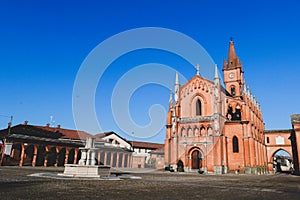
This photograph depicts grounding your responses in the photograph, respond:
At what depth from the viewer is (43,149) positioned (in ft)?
153

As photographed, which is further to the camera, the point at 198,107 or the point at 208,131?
the point at 198,107

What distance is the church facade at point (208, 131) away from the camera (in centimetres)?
3800

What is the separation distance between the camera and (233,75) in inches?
2282

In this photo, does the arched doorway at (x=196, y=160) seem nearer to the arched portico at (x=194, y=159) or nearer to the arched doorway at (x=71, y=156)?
the arched portico at (x=194, y=159)

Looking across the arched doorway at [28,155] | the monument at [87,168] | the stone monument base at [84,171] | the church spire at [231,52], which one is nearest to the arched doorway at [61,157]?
the arched doorway at [28,155]

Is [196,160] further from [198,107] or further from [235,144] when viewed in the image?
[198,107]

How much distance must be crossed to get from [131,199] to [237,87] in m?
54.1

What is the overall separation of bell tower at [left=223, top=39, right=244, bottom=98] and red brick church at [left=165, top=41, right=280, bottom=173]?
1200 cm

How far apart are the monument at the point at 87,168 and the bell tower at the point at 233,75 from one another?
4556cm

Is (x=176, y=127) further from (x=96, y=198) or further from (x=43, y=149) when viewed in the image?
(x=96, y=198)

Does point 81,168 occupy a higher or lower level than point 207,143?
lower

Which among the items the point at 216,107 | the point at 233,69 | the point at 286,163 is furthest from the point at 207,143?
the point at 286,163

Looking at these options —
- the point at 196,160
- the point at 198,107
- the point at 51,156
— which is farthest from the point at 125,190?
the point at 51,156

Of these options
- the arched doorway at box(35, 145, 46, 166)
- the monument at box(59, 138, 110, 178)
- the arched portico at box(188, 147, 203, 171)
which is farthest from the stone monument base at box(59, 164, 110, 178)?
the arched doorway at box(35, 145, 46, 166)
